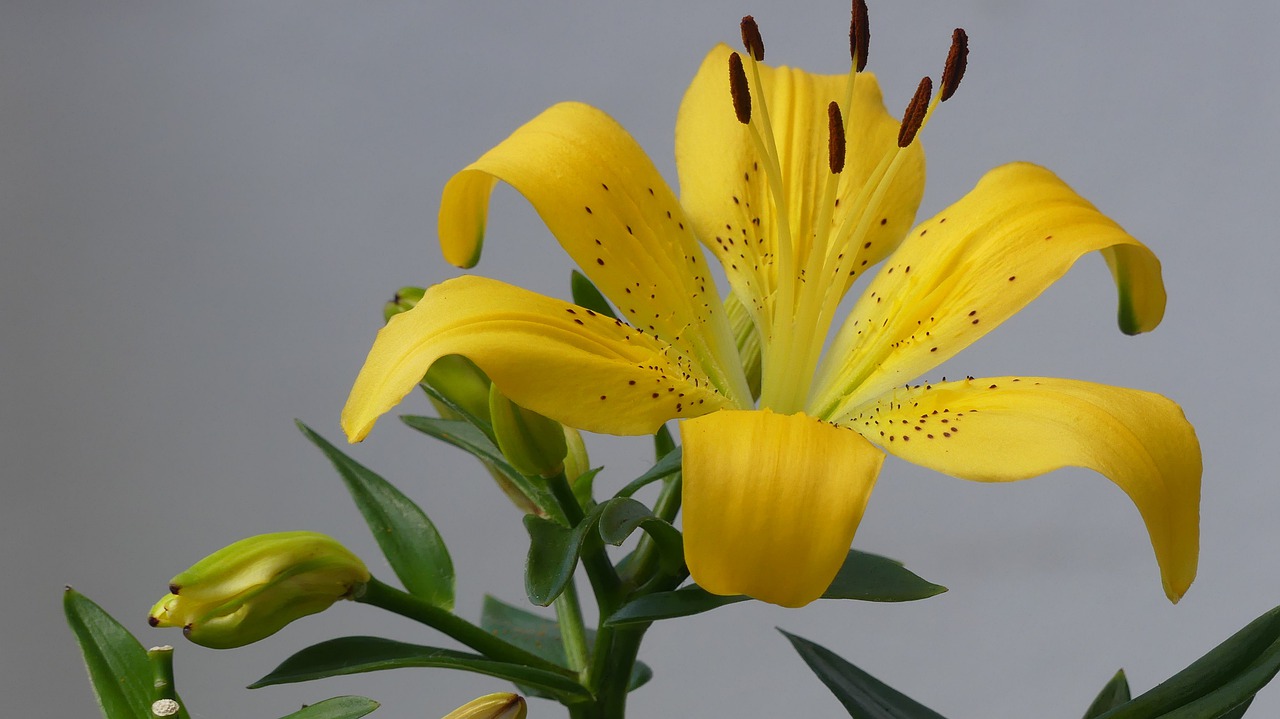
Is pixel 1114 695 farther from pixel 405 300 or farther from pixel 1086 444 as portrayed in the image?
A: pixel 405 300

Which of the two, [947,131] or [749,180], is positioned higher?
[947,131]

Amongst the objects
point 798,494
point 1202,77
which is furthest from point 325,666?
point 1202,77

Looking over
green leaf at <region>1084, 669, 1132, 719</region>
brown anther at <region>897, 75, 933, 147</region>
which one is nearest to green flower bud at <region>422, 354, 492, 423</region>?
brown anther at <region>897, 75, 933, 147</region>

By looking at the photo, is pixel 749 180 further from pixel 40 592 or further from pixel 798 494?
pixel 40 592

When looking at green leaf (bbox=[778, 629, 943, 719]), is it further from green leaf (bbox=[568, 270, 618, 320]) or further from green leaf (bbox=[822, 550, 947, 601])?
green leaf (bbox=[568, 270, 618, 320])

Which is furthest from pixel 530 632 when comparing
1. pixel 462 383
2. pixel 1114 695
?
pixel 1114 695
